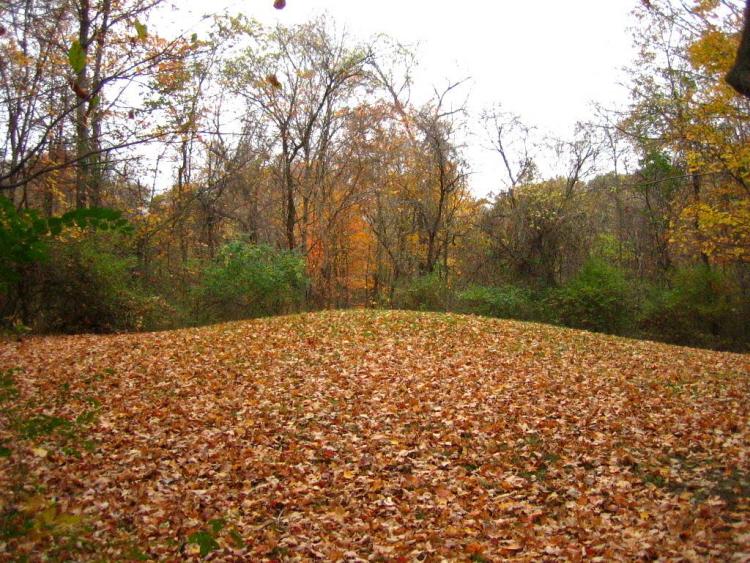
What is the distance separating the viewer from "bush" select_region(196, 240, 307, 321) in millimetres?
15469

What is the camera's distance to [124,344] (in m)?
10.6

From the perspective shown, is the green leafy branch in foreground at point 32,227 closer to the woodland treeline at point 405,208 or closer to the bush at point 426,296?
the woodland treeline at point 405,208

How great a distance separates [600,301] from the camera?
53.1 ft

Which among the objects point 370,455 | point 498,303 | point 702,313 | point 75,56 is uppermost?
point 75,56

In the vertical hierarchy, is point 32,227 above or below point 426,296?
above

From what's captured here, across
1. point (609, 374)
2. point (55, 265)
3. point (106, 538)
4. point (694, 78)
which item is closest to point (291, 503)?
point (106, 538)

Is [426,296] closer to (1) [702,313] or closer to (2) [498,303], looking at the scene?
(2) [498,303]

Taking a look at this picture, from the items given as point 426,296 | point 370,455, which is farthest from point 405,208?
point 370,455

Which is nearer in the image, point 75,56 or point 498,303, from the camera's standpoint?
point 75,56

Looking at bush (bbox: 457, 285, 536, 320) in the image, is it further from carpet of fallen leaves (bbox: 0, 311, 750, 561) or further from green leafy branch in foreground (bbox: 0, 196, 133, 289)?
green leafy branch in foreground (bbox: 0, 196, 133, 289)

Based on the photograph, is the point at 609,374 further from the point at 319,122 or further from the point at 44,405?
the point at 319,122

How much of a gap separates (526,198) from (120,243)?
41.4ft

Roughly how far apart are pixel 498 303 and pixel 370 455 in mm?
12556

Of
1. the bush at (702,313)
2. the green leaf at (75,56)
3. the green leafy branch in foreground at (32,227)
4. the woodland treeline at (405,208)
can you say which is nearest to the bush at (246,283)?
the woodland treeline at (405,208)
